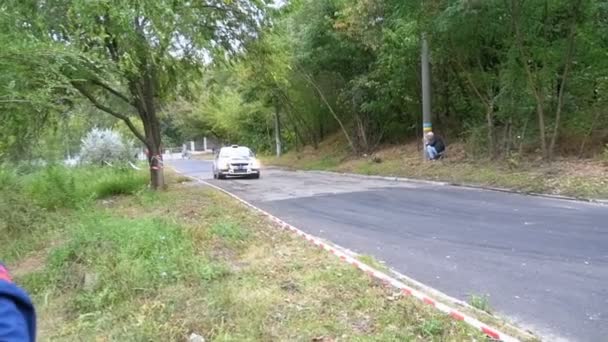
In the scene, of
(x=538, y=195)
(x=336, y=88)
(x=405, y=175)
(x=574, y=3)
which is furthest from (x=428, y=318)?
(x=336, y=88)

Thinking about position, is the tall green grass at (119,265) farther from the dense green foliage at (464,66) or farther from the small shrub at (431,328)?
the dense green foliage at (464,66)

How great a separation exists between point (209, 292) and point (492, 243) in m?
4.72

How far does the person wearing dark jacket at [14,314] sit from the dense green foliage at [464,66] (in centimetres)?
1589

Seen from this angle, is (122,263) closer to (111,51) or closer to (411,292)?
(411,292)

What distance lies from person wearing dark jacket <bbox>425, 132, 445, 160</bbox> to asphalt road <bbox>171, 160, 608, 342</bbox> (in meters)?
5.82

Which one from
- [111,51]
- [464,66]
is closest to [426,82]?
[464,66]

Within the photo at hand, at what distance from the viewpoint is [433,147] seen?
22.6 meters

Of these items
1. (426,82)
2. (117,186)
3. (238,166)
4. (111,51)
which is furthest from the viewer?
(238,166)

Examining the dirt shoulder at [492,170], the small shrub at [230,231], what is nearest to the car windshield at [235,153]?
the dirt shoulder at [492,170]

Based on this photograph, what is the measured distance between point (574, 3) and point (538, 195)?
5.82 metres

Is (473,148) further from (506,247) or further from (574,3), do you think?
(506,247)

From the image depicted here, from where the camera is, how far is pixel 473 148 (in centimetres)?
2117

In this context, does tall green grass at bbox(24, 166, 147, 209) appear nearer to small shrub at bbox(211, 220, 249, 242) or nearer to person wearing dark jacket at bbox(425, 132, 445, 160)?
small shrub at bbox(211, 220, 249, 242)

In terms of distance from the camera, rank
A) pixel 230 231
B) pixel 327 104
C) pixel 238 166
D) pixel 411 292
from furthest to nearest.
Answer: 1. pixel 327 104
2. pixel 238 166
3. pixel 230 231
4. pixel 411 292
